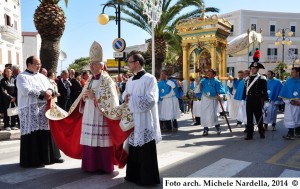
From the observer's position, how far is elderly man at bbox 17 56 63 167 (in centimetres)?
546

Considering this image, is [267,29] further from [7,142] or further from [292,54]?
[7,142]

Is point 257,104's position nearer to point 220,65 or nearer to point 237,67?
point 220,65

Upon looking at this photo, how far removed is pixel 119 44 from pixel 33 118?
8.24m

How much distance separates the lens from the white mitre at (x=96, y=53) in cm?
511

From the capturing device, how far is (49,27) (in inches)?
510

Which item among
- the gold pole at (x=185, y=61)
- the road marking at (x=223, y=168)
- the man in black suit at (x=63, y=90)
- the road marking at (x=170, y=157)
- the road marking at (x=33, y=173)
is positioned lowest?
the road marking at (x=223, y=168)

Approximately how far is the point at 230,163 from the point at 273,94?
17.2 feet

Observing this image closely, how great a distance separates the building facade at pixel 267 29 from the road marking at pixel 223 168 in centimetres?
4233

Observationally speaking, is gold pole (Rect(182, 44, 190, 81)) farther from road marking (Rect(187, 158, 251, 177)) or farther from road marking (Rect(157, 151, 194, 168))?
road marking (Rect(187, 158, 251, 177))

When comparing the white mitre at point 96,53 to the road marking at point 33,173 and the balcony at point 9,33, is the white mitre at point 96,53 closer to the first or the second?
the road marking at point 33,173

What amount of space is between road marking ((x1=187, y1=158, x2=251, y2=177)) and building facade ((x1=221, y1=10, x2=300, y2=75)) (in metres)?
42.3

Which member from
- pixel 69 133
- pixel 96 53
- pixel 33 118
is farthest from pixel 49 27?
pixel 96 53

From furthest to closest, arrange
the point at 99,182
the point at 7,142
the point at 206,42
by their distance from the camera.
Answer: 1. the point at 206,42
2. the point at 7,142
3. the point at 99,182

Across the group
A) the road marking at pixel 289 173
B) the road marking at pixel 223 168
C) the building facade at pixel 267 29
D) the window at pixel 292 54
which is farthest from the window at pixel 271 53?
the road marking at pixel 289 173
